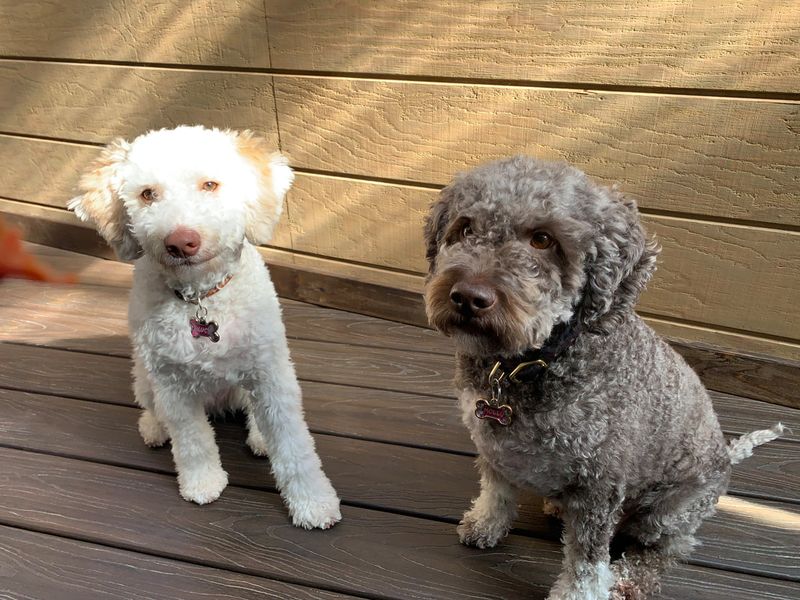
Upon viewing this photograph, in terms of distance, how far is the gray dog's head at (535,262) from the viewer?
1.07 metres

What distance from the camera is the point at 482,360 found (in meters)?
1.30

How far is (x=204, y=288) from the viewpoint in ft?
4.89

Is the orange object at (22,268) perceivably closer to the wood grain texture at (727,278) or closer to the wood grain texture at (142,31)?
the wood grain texture at (142,31)

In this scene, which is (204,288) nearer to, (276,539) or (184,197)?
(184,197)

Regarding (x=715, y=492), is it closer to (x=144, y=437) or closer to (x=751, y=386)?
(x=751, y=386)

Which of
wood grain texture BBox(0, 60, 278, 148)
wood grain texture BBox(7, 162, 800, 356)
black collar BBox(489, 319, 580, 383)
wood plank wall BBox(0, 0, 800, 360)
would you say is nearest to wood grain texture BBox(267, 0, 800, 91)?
wood plank wall BBox(0, 0, 800, 360)

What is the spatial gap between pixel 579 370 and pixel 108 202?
1133mm

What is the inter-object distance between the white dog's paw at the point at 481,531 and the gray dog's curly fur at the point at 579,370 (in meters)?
0.14

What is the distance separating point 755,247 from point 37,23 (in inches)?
124

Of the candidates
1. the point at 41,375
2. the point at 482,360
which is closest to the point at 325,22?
the point at 482,360

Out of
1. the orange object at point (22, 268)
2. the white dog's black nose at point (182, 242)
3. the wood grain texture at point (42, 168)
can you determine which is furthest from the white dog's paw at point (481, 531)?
the wood grain texture at point (42, 168)

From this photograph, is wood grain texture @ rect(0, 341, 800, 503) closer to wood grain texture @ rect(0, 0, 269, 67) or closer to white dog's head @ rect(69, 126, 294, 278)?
white dog's head @ rect(69, 126, 294, 278)

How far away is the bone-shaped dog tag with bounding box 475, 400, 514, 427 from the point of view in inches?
48.9

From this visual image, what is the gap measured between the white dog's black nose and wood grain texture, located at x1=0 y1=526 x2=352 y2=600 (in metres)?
0.80
